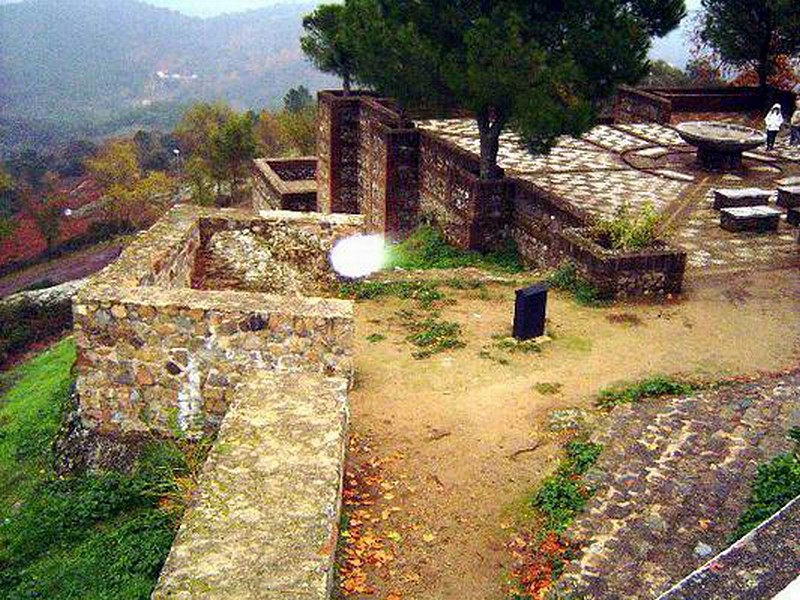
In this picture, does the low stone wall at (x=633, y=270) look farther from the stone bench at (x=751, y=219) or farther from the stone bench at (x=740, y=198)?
the stone bench at (x=740, y=198)

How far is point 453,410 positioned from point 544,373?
48.6 inches

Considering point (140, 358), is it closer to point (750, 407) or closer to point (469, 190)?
point (750, 407)

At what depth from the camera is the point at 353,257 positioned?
10.5m

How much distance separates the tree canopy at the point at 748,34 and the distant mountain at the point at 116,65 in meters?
107

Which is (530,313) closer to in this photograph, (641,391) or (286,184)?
(641,391)

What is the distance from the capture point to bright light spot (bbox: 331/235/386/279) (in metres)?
10.2

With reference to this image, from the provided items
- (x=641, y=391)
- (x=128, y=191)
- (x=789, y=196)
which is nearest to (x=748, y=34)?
(x=789, y=196)

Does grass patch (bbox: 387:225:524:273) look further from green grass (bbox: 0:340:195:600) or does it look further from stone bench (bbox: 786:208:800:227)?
green grass (bbox: 0:340:195:600)

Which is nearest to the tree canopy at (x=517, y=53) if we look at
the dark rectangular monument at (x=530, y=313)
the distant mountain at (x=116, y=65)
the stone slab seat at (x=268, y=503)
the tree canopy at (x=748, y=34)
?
the dark rectangular monument at (x=530, y=313)

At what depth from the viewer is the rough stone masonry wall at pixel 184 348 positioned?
665 cm

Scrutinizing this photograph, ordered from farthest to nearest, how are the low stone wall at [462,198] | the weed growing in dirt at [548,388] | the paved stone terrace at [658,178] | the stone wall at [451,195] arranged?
the low stone wall at [462,198], the paved stone terrace at [658,178], the stone wall at [451,195], the weed growing in dirt at [548,388]

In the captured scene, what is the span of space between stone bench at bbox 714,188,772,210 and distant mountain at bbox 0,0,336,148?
114 meters

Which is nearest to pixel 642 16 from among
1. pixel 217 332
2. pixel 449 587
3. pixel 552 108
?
pixel 552 108

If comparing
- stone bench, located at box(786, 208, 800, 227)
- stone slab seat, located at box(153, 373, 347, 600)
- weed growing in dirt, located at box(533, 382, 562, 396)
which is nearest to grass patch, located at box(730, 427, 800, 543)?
weed growing in dirt, located at box(533, 382, 562, 396)
